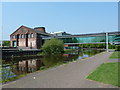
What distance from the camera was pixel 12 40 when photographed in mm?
75250

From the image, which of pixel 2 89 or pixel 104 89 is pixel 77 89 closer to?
pixel 104 89

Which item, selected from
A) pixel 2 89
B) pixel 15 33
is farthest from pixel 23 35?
pixel 2 89

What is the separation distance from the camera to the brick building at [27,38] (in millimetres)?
69194

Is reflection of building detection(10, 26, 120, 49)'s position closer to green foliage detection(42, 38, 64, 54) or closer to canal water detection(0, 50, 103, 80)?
green foliage detection(42, 38, 64, 54)

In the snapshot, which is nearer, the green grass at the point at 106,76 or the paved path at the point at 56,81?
the paved path at the point at 56,81

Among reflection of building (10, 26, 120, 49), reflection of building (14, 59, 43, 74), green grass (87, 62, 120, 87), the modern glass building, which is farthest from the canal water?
reflection of building (10, 26, 120, 49)

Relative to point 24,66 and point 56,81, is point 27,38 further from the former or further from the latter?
point 56,81

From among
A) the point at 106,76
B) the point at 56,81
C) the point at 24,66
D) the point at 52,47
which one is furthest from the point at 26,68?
the point at 52,47

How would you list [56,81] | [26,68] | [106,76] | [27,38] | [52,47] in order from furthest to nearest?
[27,38]
[52,47]
[26,68]
[106,76]
[56,81]

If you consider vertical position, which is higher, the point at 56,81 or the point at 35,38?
the point at 35,38

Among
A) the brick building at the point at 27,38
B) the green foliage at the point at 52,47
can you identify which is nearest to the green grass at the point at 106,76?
the green foliage at the point at 52,47

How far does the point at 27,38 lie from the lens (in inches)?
2820

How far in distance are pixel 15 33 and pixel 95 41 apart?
41.3 metres

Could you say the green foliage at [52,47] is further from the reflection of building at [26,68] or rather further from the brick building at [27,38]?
the reflection of building at [26,68]
